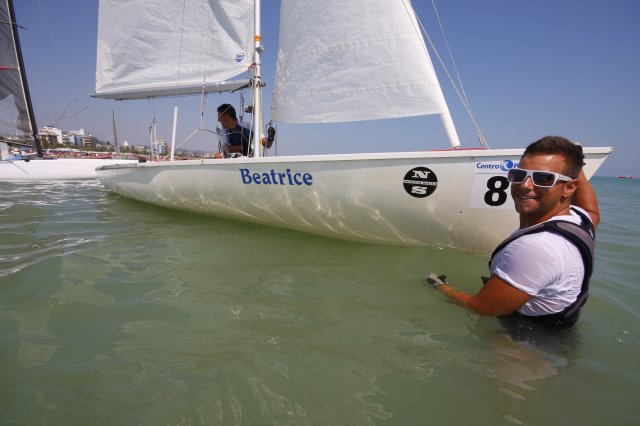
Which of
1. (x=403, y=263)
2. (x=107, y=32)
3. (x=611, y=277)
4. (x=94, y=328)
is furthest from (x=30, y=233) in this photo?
(x=611, y=277)

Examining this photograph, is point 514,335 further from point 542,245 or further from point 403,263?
point 403,263

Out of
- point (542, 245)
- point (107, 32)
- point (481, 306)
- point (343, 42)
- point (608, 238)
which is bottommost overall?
point (608, 238)

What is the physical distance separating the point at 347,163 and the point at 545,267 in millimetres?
2043

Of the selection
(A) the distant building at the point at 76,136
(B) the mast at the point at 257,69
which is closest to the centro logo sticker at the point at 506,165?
(B) the mast at the point at 257,69

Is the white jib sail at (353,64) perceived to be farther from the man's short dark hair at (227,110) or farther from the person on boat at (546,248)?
the person on boat at (546,248)

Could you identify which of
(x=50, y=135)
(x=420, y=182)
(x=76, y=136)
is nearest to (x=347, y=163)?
(x=420, y=182)

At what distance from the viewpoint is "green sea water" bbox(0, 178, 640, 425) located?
1310 millimetres

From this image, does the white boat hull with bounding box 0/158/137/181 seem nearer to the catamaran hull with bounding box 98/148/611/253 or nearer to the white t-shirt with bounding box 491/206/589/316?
the catamaran hull with bounding box 98/148/611/253

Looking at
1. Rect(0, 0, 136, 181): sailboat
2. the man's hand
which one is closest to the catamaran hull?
the man's hand

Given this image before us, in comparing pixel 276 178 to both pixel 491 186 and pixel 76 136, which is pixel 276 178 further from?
pixel 76 136

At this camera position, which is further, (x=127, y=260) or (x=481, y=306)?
(x=127, y=260)

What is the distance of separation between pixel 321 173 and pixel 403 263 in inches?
51.2

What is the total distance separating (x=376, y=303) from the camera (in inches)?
92.1

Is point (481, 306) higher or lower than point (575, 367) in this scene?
higher
